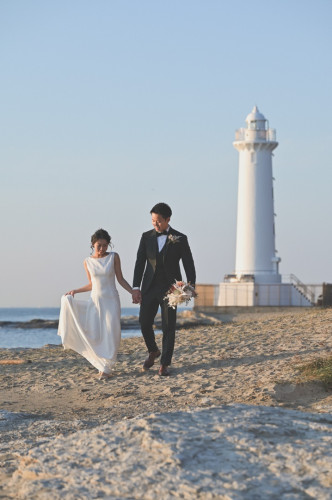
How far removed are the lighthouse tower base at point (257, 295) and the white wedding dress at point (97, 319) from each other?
101 ft

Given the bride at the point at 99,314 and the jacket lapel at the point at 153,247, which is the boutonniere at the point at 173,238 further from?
the bride at the point at 99,314

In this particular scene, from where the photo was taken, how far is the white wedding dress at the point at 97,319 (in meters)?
11.2

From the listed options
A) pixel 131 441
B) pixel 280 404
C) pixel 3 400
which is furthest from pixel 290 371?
pixel 131 441

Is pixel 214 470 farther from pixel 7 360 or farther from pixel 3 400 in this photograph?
pixel 7 360

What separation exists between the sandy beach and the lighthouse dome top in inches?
1149

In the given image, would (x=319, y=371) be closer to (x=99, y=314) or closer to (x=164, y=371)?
(x=164, y=371)

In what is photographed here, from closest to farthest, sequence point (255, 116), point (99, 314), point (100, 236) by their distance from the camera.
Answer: point (100, 236)
point (99, 314)
point (255, 116)

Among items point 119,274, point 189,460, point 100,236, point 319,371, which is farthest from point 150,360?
point 189,460

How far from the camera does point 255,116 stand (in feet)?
147

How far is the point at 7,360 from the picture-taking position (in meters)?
14.1

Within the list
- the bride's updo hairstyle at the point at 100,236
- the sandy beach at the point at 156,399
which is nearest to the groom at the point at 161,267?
the bride's updo hairstyle at the point at 100,236

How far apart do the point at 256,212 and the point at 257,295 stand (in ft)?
14.9

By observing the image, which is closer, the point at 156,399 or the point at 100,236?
the point at 156,399

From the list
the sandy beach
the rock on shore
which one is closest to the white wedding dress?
the sandy beach
